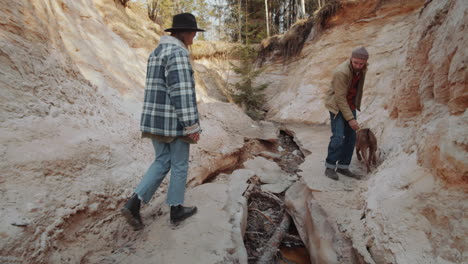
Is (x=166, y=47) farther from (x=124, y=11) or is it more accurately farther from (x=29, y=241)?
(x=124, y=11)

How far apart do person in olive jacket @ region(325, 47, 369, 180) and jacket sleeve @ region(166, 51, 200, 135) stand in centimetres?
203

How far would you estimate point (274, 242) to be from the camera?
2768mm

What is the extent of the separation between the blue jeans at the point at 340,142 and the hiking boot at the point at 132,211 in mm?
2583

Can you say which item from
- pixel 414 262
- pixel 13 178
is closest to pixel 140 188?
pixel 13 178

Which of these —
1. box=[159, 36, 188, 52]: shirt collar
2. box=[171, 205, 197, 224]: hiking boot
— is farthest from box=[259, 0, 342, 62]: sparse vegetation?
box=[171, 205, 197, 224]: hiking boot

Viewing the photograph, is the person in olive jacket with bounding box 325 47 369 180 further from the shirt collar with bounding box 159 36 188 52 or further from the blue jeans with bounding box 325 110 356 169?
the shirt collar with bounding box 159 36 188 52

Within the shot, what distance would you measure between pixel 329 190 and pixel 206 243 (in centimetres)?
178

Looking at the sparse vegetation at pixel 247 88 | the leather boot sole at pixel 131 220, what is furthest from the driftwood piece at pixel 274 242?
the sparse vegetation at pixel 247 88

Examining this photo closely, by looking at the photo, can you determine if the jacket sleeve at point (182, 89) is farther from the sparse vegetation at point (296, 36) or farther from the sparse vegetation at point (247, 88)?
the sparse vegetation at point (296, 36)

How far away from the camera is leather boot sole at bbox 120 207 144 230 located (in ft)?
6.86

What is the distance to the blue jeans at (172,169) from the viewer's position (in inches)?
85.0

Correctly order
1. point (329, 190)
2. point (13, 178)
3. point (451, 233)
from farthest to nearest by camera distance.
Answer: point (329, 190) → point (13, 178) → point (451, 233)

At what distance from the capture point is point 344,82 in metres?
3.00

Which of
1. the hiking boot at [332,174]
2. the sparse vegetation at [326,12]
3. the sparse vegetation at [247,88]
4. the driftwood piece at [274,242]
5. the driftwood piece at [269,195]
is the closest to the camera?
the driftwood piece at [274,242]
